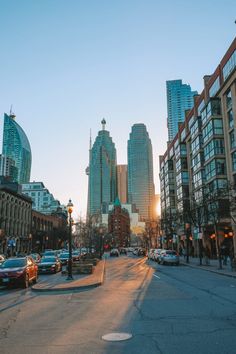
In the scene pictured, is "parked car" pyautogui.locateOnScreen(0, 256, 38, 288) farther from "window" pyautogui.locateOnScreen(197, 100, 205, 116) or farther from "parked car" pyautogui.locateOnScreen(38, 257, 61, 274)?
"window" pyautogui.locateOnScreen(197, 100, 205, 116)

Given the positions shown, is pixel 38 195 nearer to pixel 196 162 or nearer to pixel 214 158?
pixel 196 162

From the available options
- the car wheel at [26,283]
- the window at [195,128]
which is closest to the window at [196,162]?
the window at [195,128]

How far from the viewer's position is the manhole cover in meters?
7.30

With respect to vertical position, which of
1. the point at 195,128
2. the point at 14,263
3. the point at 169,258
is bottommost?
the point at 169,258

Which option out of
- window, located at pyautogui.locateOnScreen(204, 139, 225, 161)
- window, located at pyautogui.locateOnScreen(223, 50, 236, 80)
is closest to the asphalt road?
window, located at pyautogui.locateOnScreen(204, 139, 225, 161)

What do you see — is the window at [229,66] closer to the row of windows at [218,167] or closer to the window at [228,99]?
the window at [228,99]

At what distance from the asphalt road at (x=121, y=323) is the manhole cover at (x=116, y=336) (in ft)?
0.55

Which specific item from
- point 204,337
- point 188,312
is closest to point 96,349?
point 204,337

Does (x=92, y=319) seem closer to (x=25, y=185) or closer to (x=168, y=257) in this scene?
(x=168, y=257)

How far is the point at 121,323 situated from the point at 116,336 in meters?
1.37

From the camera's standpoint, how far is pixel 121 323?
888 cm

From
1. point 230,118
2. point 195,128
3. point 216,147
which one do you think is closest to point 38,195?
point 195,128

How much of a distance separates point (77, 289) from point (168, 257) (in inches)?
906

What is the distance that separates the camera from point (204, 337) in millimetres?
7383
